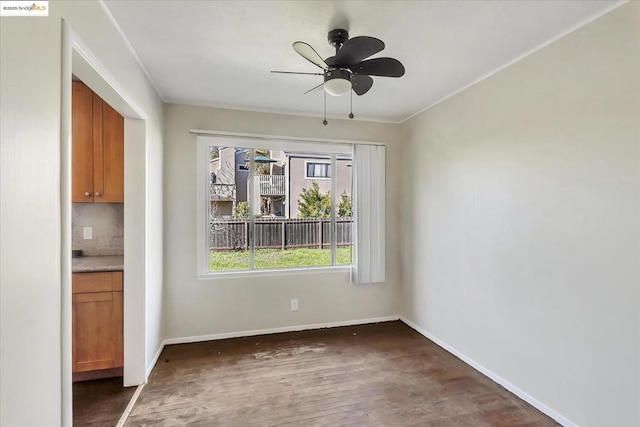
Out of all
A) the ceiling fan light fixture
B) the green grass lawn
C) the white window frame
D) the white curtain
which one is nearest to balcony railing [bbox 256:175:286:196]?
the white window frame

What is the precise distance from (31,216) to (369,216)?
322cm

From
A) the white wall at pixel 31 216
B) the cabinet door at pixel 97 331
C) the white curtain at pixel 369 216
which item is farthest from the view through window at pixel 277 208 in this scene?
the white wall at pixel 31 216

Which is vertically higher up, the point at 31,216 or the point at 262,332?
the point at 31,216

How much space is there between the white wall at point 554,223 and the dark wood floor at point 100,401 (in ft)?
9.83

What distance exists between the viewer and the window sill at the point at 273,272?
342 centimetres

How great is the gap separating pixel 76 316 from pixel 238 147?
219 cm

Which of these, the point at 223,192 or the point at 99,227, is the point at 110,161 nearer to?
the point at 99,227

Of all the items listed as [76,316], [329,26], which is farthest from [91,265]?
[329,26]

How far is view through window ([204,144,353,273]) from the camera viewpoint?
11.6 ft

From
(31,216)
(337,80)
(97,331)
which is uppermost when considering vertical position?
(337,80)

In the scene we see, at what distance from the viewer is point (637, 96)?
1.68 m

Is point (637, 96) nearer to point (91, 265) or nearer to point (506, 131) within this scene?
point (506, 131)

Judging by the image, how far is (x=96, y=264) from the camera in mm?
2529

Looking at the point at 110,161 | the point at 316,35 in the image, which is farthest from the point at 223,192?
the point at 316,35
